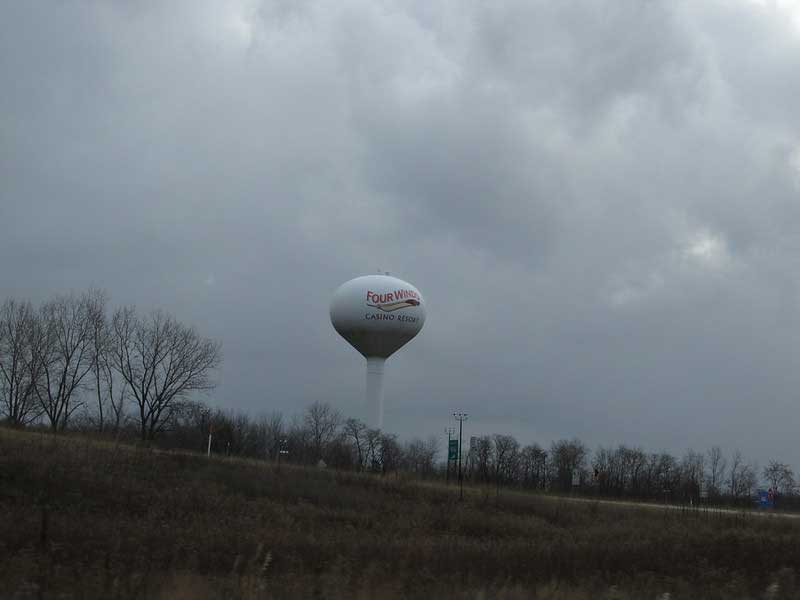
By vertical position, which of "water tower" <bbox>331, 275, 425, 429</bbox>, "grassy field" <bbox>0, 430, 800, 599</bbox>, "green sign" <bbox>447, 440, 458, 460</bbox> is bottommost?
"grassy field" <bbox>0, 430, 800, 599</bbox>

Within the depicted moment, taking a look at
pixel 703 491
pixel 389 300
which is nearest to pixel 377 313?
pixel 389 300

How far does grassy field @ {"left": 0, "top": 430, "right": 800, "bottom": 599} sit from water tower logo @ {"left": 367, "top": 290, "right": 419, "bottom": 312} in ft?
41.7

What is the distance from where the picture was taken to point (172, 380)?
58.9 m

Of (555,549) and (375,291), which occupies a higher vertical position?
(375,291)

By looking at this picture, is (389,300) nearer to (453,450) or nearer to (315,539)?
(453,450)

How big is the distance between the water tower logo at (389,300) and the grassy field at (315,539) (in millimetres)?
12719

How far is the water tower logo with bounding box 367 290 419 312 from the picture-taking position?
51.1 m

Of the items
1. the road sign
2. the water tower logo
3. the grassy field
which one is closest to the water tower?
the water tower logo

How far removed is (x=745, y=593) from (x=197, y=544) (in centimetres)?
1068

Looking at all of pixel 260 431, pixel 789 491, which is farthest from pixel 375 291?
pixel 789 491

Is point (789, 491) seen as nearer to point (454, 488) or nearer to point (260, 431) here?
point (260, 431)

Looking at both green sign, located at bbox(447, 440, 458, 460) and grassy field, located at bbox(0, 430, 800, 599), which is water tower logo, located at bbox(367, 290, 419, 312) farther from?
grassy field, located at bbox(0, 430, 800, 599)

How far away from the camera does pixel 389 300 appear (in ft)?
168

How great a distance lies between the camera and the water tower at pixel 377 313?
5122 cm
